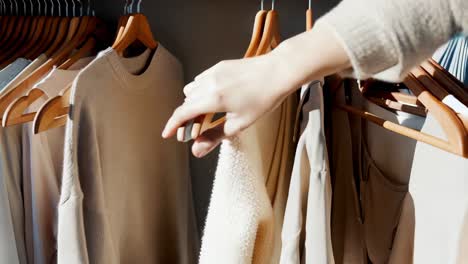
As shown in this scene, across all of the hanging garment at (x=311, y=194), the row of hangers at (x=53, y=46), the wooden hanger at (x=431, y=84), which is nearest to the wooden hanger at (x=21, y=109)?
the row of hangers at (x=53, y=46)

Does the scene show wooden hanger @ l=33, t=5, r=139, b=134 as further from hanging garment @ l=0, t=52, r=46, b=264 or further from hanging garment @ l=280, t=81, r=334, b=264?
hanging garment @ l=280, t=81, r=334, b=264

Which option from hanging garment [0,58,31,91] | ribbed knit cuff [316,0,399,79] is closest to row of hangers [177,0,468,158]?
ribbed knit cuff [316,0,399,79]

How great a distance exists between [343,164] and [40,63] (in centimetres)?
46

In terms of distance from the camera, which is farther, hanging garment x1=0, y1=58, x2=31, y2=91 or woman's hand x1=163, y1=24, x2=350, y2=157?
hanging garment x1=0, y1=58, x2=31, y2=91

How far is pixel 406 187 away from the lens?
59 cm

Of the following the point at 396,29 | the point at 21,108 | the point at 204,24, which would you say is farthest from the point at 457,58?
the point at 21,108

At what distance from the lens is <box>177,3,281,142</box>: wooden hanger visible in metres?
0.42

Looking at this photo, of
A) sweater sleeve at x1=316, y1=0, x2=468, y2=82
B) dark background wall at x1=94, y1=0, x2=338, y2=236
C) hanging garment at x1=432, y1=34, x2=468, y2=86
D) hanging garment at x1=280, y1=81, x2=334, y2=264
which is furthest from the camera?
dark background wall at x1=94, y1=0, x2=338, y2=236

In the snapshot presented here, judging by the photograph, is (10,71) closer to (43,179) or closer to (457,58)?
(43,179)

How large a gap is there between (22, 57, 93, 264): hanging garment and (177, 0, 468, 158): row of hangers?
0.25m

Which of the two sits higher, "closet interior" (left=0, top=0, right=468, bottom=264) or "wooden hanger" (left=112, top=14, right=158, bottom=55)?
"wooden hanger" (left=112, top=14, right=158, bottom=55)

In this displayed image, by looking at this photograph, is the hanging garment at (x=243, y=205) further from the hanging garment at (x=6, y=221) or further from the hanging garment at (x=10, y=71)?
the hanging garment at (x=10, y=71)

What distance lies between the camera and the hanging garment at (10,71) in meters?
0.69

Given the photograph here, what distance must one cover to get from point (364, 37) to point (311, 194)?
0.64 ft
